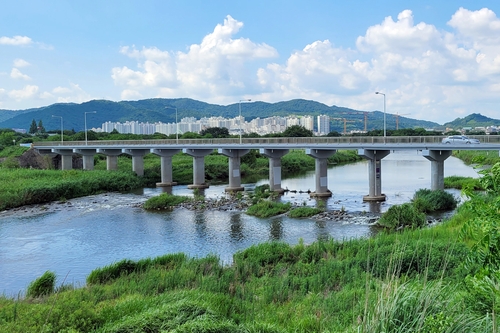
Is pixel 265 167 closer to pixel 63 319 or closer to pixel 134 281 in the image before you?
pixel 134 281

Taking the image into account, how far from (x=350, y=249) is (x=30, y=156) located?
6282 cm

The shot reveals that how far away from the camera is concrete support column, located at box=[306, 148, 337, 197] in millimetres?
42706

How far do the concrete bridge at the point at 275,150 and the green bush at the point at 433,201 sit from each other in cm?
332

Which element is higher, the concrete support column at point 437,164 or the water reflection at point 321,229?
the concrete support column at point 437,164

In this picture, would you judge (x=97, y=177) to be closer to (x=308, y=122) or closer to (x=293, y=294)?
(x=293, y=294)

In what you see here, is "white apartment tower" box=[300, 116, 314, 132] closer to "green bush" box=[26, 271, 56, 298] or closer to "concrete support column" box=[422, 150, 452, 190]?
"concrete support column" box=[422, 150, 452, 190]

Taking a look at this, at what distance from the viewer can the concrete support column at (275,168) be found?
1827 inches

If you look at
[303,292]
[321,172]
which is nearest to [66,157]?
[321,172]

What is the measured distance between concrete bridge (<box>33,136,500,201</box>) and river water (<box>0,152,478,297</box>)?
117 inches

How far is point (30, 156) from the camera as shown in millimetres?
69000

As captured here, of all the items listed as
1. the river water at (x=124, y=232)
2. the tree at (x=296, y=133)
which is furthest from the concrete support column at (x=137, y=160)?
the tree at (x=296, y=133)

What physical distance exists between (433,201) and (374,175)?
7.63 metres

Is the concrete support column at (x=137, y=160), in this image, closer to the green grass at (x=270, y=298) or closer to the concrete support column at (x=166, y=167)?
the concrete support column at (x=166, y=167)

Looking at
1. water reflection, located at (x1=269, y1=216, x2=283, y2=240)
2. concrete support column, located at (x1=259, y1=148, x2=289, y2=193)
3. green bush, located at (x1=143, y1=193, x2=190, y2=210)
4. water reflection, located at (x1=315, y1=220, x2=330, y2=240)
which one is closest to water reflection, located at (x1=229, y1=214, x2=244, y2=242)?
water reflection, located at (x1=269, y1=216, x2=283, y2=240)
